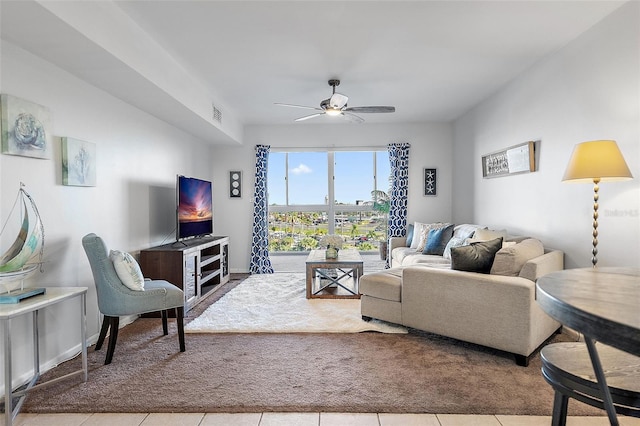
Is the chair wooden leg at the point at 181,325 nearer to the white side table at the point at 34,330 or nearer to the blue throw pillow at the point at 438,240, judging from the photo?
the white side table at the point at 34,330

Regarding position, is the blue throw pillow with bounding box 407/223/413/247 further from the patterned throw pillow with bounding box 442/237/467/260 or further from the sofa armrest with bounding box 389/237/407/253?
the patterned throw pillow with bounding box 442/237/467/260

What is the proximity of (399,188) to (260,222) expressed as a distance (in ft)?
8.09

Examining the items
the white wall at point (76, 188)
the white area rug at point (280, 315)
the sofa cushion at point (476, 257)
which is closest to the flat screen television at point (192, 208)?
the white wall at point (76, 188)

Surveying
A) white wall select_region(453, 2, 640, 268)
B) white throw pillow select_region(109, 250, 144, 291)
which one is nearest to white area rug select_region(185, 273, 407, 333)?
white throw pillow select_region(109, 250, 144, 291)

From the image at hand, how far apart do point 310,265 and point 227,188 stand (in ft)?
8.98

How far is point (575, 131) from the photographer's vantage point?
3.02m

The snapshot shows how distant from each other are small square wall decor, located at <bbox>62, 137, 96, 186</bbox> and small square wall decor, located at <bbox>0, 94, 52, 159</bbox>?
14 cm

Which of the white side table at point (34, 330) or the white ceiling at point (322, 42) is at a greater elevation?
the white ceiling at point (322, 42)

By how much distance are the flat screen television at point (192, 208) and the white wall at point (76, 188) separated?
0.33m

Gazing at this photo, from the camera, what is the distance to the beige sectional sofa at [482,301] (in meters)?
2.51

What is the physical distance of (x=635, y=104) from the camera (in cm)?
244

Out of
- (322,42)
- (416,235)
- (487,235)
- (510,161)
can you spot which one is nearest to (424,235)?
(416,235)

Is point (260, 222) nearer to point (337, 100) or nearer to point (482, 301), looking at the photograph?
point (337, 100)

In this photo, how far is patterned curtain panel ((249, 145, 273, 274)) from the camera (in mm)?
5961
